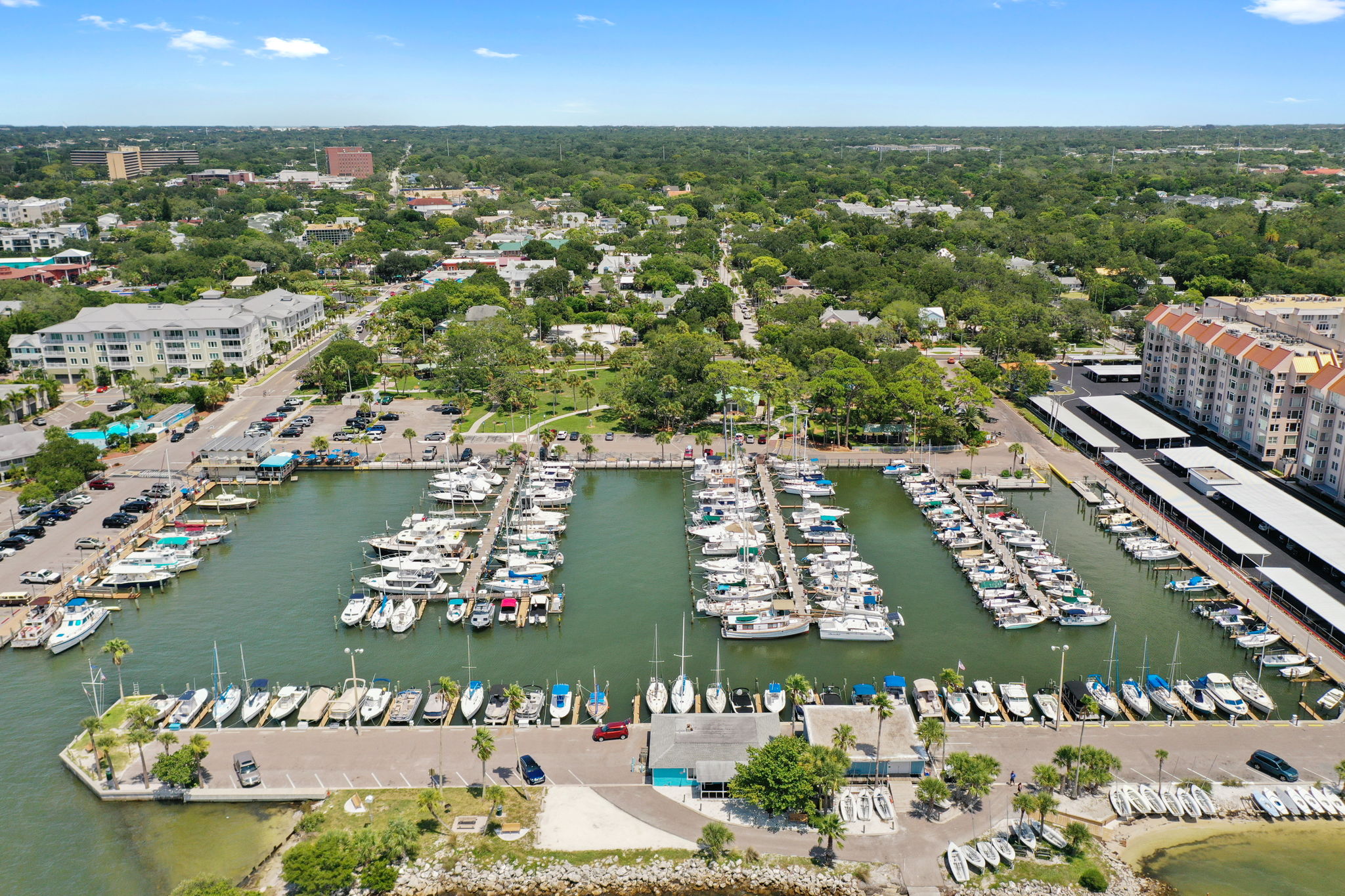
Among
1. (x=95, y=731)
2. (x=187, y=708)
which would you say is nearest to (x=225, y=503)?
(x=187, y=708)

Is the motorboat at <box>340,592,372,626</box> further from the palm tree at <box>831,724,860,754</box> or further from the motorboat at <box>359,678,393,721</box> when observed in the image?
the palm tree at <box>831,724,860,754</box>

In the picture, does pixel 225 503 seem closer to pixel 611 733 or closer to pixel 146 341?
pixel 146 341

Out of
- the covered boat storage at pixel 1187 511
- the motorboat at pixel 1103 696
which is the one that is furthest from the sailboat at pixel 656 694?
the covered boat storage at pixel 1187 511

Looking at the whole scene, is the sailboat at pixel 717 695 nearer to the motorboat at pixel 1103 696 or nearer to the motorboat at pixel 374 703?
the motorboat at pixel 374 703

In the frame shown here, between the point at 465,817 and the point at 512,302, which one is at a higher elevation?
the point at 512,302

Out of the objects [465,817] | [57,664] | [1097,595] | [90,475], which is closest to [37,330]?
[90,475]

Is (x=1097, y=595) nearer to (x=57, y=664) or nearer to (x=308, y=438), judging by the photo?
(x=57, y=664)

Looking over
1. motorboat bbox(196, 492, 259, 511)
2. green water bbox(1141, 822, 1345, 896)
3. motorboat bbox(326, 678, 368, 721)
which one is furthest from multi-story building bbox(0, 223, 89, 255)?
green water bbox(1141, 822, 1345, 896)

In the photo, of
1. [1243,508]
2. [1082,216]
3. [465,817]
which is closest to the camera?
[465,817]

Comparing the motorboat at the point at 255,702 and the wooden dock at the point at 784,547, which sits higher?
the wooden dock at the point at 784,547
